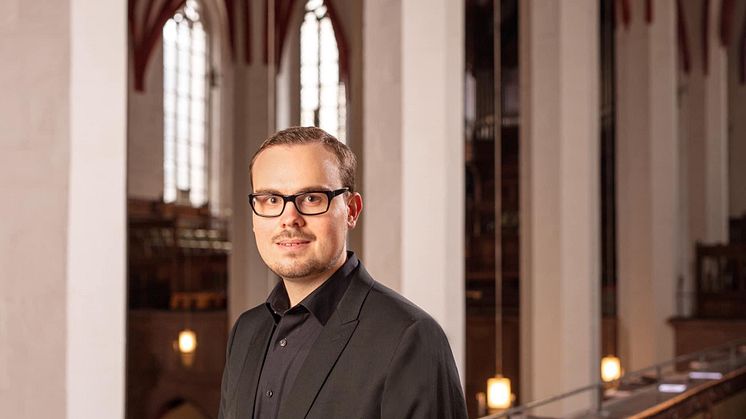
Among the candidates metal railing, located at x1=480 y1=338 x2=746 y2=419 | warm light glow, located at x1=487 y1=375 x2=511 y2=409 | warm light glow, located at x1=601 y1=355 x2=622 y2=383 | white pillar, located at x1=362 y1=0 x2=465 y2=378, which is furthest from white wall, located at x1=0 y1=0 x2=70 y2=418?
warm light glow, located at x1=601 y1=355 x2=622 y2=383

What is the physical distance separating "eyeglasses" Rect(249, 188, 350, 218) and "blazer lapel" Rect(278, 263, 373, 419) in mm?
163

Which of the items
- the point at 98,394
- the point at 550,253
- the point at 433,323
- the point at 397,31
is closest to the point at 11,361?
the point at 98,394

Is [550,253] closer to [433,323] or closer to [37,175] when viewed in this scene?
[37,175]

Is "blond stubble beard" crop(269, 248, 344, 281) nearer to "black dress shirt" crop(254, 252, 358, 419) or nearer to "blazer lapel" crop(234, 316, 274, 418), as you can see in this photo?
"black dress shirt" crop(254, 252, 358, 419)

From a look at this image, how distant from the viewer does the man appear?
1842 mm

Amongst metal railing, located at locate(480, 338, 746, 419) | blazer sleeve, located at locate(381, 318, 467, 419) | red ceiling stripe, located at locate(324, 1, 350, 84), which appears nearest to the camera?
blazer sleeve, located at locate(381, 318, 467, 419)

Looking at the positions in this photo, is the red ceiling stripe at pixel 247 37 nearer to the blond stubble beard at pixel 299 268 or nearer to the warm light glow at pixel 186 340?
the warm light glow at pixel 186 340

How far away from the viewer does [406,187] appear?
6.41 meters

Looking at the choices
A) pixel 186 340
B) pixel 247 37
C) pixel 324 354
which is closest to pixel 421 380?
pixel 324 354

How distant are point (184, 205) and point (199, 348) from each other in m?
1.89

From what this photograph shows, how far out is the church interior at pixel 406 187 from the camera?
4.16m

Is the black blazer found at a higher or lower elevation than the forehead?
lower

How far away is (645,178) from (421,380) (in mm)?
14430

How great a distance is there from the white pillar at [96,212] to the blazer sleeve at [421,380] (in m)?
2.59
